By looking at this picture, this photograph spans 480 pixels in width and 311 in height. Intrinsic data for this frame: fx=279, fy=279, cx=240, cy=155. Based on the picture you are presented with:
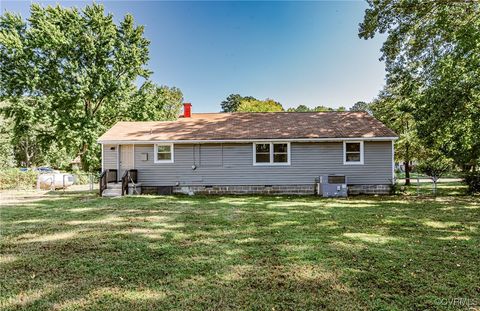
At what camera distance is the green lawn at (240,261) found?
3246mm

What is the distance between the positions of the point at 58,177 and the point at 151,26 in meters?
13.9

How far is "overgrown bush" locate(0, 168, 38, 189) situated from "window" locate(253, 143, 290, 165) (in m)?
14.5

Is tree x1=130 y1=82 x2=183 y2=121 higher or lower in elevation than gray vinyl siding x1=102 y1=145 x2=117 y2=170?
higher

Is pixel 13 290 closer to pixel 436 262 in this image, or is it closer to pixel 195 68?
pixel 436 262

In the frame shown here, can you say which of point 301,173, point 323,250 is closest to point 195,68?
point 301,173

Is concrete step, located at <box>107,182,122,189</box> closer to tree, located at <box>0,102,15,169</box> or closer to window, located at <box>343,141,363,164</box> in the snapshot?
window, located at <box>343,141,363,164</box>

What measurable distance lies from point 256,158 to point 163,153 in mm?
4629

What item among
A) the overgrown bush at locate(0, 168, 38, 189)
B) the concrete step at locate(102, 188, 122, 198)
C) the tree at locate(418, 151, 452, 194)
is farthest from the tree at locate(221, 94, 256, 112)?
the concrete step at locate(102, 188, 122, 198)

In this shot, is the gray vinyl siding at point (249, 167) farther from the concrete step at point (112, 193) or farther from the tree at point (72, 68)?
the tree at point (72, 68)

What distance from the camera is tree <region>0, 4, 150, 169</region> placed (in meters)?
19.6

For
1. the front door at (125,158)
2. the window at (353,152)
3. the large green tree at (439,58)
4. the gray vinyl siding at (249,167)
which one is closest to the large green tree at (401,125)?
the large green tree at (439,58)

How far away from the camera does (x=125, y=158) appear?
1412 centimetres

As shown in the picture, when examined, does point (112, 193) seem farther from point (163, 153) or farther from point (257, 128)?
point (257, 128)

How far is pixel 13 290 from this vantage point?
3.49 metres
